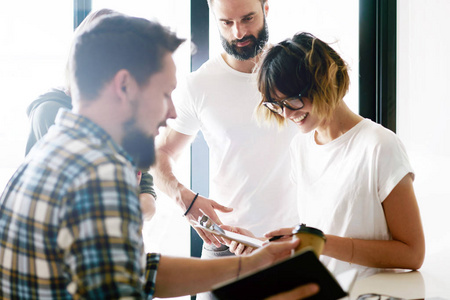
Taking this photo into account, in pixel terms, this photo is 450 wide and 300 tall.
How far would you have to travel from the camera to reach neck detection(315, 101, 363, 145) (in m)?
1.68

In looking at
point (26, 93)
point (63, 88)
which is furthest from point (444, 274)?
point (26, 93)

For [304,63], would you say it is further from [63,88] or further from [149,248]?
[149,248]

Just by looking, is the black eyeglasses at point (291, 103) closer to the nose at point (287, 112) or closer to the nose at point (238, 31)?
the nose at point (287, 112)

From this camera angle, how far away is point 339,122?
170 centimetres

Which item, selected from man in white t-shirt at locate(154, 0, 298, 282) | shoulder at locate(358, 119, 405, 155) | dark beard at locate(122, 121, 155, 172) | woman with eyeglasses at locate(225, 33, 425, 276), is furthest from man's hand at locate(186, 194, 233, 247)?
dark beard at locate(122, 121, 155, 172)

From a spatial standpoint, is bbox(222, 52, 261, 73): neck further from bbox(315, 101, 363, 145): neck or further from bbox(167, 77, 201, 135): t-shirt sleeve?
bbox(315, 101, 363, 145): neck

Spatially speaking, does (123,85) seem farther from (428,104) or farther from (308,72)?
(428,104)

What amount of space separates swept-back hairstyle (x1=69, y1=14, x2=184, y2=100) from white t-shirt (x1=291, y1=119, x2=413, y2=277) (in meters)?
0.79

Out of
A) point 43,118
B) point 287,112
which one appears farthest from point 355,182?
point 43,118

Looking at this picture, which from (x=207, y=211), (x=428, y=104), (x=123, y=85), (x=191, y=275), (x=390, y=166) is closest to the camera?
(x=123, y=85)

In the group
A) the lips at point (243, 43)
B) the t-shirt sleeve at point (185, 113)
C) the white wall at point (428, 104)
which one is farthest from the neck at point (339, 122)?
the white wall at point (428, 104)

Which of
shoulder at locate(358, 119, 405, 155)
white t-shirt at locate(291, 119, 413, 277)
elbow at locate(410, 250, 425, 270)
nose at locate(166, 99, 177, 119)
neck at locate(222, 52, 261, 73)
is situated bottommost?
elbow at locate(410, 250, 425, 270)

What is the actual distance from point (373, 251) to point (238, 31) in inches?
48.9

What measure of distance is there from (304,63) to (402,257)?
736mm
